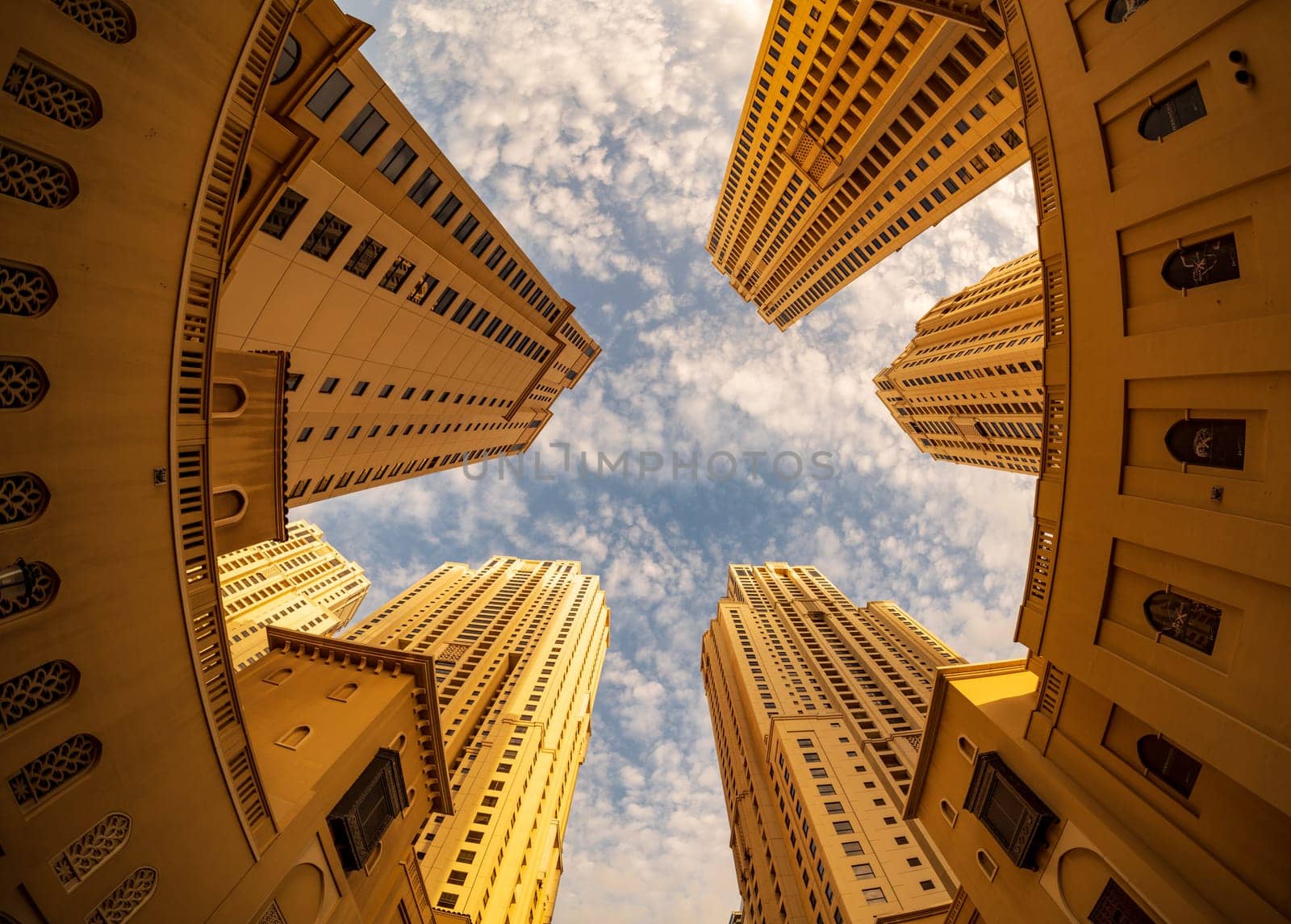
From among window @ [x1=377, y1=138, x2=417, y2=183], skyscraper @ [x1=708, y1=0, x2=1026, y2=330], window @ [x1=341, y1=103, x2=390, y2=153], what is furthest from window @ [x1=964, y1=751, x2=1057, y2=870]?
skyscraper @ [x1=708, y1=0, x2=1026, y2=330]

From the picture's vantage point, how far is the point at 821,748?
202ft

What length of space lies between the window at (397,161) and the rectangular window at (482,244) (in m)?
7.31

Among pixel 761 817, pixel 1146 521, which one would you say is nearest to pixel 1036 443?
pixel 761 817

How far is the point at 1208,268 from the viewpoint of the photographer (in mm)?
12000

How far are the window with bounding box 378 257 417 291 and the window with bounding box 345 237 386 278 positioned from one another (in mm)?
978

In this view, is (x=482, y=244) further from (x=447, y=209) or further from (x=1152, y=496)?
(x=1152, y=496)

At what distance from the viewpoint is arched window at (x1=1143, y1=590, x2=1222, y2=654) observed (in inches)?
462

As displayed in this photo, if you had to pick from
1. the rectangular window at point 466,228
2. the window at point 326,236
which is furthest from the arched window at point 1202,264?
the rectangular window at point 466,228

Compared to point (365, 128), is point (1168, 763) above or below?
below

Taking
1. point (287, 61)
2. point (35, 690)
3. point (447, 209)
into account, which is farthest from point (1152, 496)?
point (447, 209)

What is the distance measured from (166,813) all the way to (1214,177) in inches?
1173

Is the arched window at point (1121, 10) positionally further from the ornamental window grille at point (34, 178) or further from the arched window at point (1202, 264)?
the ornamental window grille at point (34, 178)

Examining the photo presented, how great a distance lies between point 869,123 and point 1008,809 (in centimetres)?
5410

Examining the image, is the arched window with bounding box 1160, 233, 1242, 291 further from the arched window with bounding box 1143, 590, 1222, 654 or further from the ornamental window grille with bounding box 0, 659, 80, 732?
the ornamental window grille with bounding box 0, 659, 80, 732
